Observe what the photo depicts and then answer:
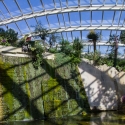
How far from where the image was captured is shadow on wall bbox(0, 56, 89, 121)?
38.3 feet

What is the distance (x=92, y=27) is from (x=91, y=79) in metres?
10.7

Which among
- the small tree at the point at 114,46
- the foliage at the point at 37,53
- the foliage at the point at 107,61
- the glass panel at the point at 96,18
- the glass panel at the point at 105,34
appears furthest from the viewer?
the glass panel at the point at 105,34

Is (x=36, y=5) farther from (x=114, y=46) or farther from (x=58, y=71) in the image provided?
(x=58, y=71)

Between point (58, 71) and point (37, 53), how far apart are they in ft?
6.03

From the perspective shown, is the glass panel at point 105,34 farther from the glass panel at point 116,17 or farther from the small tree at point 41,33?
the small tree at point 41,33

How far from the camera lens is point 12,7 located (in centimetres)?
2133

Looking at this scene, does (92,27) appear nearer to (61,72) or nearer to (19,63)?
(61,72)

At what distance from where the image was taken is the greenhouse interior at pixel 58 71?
1190cm

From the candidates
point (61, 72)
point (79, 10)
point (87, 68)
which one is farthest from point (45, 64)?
point (79, 10)

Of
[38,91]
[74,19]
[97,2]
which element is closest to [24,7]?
[74,19]

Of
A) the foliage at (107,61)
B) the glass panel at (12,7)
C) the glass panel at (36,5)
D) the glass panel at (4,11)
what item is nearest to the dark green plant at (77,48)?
the foliage at (107,61)

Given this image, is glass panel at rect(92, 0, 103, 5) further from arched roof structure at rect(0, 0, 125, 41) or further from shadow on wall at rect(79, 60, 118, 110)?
shadow on wall at rect(79, 60, 118, 110)

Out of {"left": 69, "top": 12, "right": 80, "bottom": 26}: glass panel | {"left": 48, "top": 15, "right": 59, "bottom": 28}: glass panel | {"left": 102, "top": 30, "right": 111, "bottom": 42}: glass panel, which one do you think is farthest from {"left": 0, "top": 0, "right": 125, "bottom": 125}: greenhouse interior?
{"left": 102, "top": 30, "right": 111, "bottom": 42}: glass panel

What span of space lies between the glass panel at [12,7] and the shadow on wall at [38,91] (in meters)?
9.06
